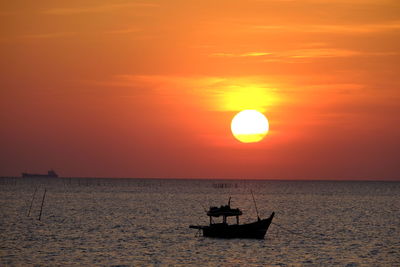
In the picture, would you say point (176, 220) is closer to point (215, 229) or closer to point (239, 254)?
point (215, 229)

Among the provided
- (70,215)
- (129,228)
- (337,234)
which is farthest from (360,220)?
(70,215)

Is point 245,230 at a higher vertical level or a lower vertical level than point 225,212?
lower

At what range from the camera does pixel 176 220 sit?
96250mm

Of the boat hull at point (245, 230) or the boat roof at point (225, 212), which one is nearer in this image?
the boat roof at point (225, 212)

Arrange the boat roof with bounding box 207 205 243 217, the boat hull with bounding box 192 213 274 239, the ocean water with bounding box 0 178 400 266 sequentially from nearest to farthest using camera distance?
the ocean water with bounding box 0 178 400 266 < the boat roof with bounding box 207 205 243 217 < the boat hull with bounding box 192 213 274 239

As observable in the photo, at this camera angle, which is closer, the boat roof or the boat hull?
the boat roof

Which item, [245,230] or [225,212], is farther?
[245,230]

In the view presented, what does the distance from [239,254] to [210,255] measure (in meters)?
2.51

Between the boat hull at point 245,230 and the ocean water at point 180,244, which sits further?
the boat hull at point 245,230

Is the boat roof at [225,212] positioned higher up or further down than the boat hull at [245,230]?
higher up

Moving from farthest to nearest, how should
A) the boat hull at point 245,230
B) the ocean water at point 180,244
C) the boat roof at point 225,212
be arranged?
the boat hull at point 245,230 → the boat roof at point 225,212 → the ocean water at point 180,244

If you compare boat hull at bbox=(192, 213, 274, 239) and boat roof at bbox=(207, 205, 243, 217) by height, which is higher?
boat roof at bbox=(207, 205, 243, 217)

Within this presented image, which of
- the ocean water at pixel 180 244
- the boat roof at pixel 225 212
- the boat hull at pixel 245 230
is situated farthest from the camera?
the boat hull at pixel 245 230

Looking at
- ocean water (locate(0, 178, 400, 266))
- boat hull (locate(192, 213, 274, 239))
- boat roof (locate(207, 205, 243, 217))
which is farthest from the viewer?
boat hull (locate(192, 213, 274, 239))
